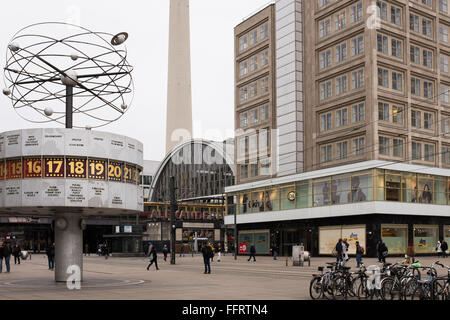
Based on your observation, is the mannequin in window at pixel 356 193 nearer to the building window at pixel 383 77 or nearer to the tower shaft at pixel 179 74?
the building window at pixel 383 77

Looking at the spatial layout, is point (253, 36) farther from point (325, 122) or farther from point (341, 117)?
point (341, 117)

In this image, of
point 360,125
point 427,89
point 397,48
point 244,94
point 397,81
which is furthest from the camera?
point 244,94

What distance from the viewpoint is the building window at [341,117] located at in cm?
6258

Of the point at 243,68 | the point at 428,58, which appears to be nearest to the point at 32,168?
the point at 428,58

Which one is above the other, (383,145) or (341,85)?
(341,85)

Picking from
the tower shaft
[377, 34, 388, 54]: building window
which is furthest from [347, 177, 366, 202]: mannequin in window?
the tower shaft

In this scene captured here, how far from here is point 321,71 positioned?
218 ft

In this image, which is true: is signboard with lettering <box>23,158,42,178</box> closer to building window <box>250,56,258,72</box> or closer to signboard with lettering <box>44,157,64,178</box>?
signboard with lettering <box>44,157,64,178</box>

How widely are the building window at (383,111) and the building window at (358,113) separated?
1.73m

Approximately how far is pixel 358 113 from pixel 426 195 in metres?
11.5

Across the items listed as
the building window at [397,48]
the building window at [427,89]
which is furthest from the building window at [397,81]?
the building window at [427,89]

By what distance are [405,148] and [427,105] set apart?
627 centimetres

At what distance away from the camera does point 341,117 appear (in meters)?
63.1

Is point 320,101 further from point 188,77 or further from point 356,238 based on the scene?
point 188,77
